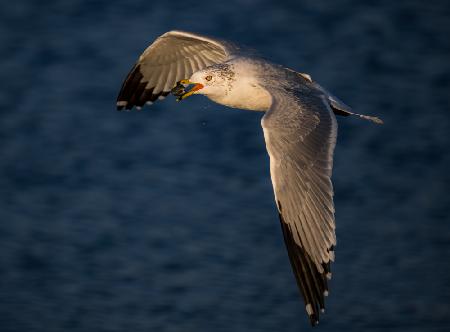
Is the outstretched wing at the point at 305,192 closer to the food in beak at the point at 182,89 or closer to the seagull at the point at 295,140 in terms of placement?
the seagull at the point at 295,140

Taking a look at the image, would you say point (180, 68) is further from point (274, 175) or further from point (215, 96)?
point (274, 175)

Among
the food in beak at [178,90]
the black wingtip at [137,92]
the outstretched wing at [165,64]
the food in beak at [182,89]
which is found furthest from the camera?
the black wingtip at [137,92]

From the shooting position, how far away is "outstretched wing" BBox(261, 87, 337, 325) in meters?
6.35

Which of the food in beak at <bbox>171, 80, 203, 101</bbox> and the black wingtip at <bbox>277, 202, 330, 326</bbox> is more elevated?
the food in beak at <bbox>171, 80, 203, 101</bbox>

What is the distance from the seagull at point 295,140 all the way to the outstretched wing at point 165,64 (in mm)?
83

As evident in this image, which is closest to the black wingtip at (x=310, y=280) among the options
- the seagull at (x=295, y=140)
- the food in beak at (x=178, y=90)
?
the seagull at (x=295, y=140)

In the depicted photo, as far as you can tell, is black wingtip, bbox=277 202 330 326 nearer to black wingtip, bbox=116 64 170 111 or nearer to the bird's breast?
the bird's breast

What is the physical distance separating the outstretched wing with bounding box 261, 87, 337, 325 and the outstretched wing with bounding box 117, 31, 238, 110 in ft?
5.83

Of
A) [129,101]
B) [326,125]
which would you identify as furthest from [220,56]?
[326,125]

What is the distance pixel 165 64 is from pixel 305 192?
2.65 metres

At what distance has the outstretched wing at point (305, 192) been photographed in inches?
250

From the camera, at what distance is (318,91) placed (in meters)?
7.50

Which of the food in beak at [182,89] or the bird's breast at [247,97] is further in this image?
the food in beak at [182,89]

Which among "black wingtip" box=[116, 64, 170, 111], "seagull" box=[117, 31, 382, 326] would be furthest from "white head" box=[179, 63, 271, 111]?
"black wingtip" box=[116, 64, 170, 111]
